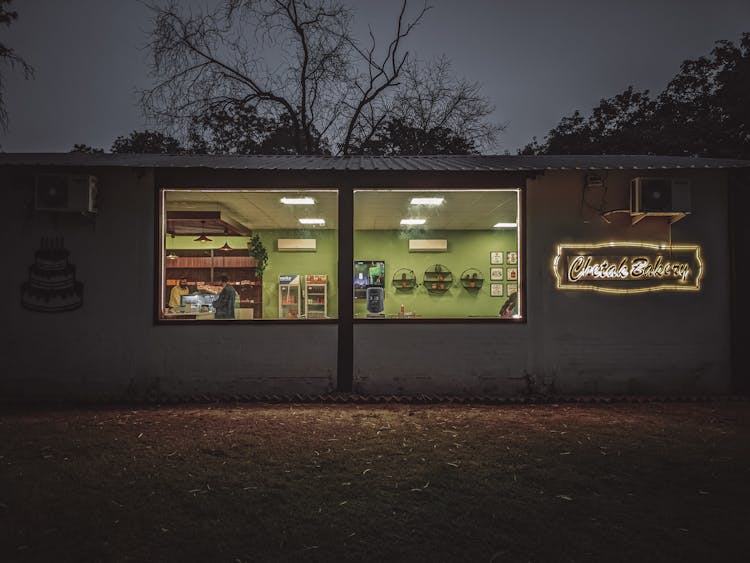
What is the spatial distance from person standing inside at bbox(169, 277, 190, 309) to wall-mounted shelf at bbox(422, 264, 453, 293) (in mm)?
6370

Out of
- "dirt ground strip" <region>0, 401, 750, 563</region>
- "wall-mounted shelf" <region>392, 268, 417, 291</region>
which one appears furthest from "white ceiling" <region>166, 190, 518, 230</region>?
"dirt ground strip" <region>0, 401, 750, 563</region>

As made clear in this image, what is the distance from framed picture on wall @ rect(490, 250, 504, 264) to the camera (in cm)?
1369

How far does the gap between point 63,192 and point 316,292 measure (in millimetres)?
6688

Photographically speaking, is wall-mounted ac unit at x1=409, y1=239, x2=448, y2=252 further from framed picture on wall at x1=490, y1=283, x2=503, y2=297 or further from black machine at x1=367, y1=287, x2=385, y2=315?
black machine at x1=367, y1=287, x2=385, y2=315

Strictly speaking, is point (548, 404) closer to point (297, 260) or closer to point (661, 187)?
point (661, 187)

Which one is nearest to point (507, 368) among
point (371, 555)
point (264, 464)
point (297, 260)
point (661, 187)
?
point (661, 187)

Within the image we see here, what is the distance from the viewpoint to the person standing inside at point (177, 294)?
34.7ft

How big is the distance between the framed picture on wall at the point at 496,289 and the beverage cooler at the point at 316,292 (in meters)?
4.45

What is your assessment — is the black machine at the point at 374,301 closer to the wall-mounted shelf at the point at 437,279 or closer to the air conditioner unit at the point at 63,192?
the wall-mounted shelf at the point at 437,279

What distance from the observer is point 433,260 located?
1446 cm

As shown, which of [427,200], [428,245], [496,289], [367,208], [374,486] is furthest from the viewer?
[428,245]

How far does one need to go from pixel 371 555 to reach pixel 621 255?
6347 millimetres

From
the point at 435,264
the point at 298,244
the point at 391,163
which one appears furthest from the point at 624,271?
the point at 298,244

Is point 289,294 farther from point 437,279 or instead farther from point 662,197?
point 662,197
